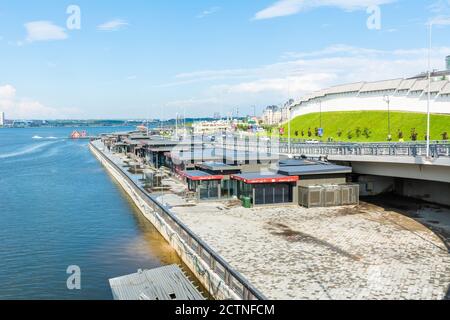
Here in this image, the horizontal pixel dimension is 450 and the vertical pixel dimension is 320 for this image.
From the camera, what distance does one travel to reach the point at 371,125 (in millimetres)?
96938

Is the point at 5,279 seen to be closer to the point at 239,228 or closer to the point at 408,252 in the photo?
the point at 239,228

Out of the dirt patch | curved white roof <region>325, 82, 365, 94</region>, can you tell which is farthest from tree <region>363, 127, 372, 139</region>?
the dirt patch

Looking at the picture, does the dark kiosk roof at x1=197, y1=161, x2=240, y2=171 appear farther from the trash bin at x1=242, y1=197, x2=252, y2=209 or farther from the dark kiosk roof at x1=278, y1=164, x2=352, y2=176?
the dark kiosk roof at x1=278, y1=164, x2=352, y2=176

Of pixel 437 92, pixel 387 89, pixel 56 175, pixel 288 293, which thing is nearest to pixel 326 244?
pixel 288 293

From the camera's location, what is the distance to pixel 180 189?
4909 cm

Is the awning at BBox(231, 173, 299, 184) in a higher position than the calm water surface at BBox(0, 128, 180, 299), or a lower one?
higher

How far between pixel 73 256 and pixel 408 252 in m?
22.1

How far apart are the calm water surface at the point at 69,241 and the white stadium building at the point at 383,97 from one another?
55.3m

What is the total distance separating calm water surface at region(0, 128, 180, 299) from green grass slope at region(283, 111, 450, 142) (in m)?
50.1

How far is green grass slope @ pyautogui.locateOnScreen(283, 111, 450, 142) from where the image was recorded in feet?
258

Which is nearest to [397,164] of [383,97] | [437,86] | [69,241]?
[69,241]

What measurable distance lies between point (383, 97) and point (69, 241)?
86451 mm
